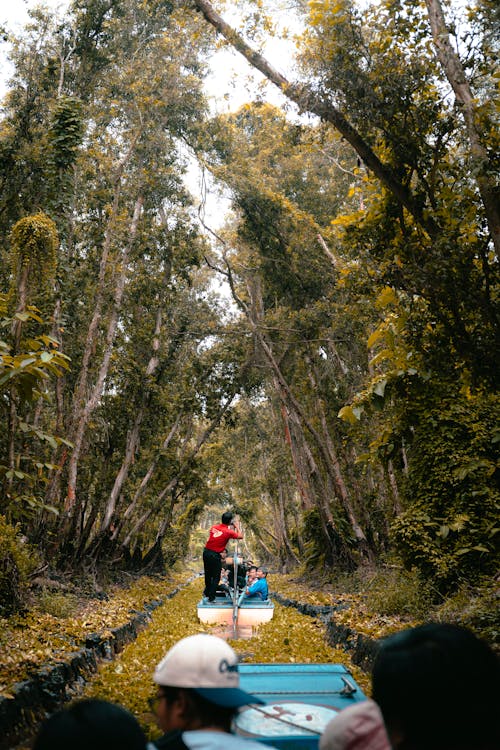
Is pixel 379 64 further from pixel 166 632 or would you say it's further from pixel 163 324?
pixel 163 324

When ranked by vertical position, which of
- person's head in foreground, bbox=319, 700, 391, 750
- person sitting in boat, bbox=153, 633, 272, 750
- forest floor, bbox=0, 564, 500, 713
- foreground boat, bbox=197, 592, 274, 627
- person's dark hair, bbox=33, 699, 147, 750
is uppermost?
person's dark hair, bbox=33, 699, 147, 750

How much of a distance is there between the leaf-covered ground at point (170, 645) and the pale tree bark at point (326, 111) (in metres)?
5.45

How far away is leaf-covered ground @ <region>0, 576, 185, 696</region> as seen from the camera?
5016mm

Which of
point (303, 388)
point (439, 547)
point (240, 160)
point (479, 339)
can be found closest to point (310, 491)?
point (303, 388)

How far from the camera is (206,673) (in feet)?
7.01

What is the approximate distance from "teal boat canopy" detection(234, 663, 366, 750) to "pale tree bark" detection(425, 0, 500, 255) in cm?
430

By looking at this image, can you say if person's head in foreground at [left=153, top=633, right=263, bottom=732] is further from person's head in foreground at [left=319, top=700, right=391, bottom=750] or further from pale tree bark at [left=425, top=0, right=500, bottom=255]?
pale tree bark at [left=425, top=0, right=500, bottom=255]

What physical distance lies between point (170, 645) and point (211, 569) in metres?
3.23

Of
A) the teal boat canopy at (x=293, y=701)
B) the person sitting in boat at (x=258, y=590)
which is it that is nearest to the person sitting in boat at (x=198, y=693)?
the teal boat canopy at (x=293, y=701)

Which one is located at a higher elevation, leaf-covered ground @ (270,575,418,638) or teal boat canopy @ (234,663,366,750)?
teal boat canopy @ (234,663,366,750)

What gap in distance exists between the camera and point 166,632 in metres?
9.91

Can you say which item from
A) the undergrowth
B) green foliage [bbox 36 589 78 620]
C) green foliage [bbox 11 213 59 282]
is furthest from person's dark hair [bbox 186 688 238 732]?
green foliage [bbox 11 213 59 282]

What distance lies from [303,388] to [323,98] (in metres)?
12.7

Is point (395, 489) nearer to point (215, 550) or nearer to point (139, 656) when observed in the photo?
point (215, 550)
